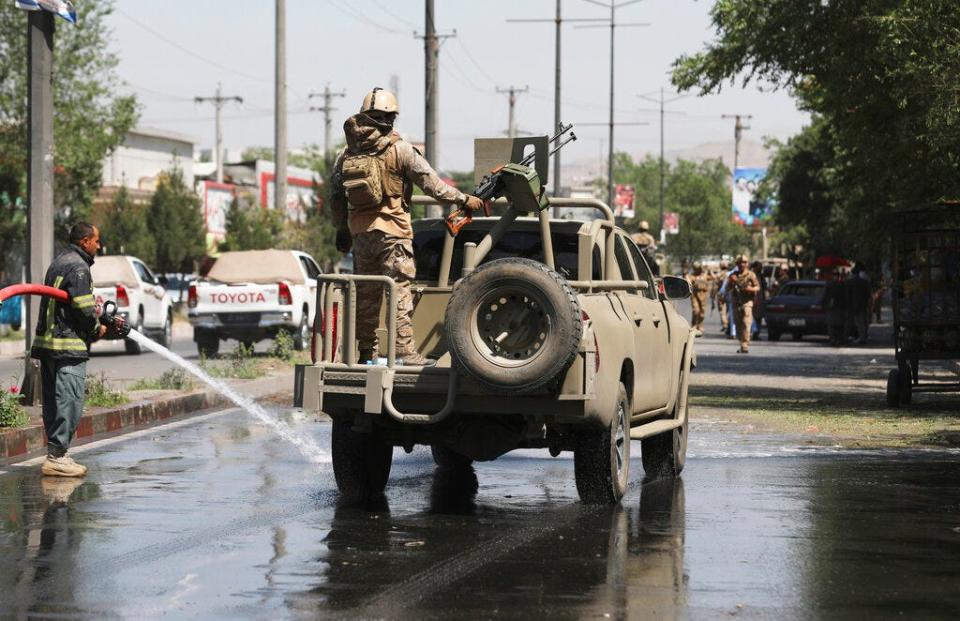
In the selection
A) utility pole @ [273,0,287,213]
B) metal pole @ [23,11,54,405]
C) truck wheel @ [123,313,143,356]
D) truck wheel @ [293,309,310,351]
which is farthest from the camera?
utility pole @ [273,0,287,213]

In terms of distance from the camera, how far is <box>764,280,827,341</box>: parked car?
4412cm

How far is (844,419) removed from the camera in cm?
1856

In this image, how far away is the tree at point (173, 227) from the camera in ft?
212

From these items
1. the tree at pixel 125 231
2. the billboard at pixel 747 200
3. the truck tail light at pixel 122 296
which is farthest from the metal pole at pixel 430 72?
the billboard at pixel 747 200

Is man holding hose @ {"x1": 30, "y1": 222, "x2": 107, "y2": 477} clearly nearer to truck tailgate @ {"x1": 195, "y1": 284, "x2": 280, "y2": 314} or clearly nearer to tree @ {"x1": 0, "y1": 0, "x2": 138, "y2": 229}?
truck tailgate @ {"x1": 195, "y1": 284, "x2": 280, "y2": 314}

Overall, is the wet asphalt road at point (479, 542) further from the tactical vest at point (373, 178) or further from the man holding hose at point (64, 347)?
the tactical vest at point (373, 178)

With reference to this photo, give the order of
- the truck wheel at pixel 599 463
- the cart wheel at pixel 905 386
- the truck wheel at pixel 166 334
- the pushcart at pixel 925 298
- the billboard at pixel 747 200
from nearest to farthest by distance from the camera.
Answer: the truck wheel at pixel 599 463
the pushcart at pixel 925 298
the cart wheel at pixel 905 386
the truck wheel at pixel 166 334
the billboard at pixel 747 200

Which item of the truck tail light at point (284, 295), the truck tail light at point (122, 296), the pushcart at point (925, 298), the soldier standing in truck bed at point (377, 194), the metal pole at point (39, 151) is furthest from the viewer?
the truck tail light at point (122, 296)

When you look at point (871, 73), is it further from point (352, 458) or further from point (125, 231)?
point (125, 231)

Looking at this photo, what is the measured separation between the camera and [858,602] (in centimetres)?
736

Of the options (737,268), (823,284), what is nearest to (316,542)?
(737,268)

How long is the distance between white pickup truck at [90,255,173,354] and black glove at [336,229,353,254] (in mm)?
20605

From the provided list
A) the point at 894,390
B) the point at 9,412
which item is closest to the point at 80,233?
the point at 9,412

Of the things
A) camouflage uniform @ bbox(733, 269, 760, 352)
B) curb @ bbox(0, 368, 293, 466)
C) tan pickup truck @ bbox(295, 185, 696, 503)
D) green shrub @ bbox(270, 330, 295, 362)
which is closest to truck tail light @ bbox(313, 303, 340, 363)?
tan pickup truck @ bbox(295, 185, 696, 503)
